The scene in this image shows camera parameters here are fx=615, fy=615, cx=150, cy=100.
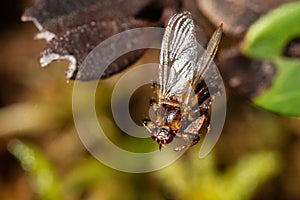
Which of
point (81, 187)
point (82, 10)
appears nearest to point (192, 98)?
point (82, 10)

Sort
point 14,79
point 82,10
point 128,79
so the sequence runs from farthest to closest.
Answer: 1. point 14,79
2. point 128,79
3. point 82,10

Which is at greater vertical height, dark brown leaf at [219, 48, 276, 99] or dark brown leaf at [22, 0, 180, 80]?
dark brown leaf at [22, 0, 180, 80]

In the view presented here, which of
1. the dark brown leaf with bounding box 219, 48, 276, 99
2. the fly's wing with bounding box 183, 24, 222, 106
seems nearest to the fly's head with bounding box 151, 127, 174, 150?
the fly's wing with bounding box 183, 24, 222, 106

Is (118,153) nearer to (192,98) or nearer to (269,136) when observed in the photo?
(269,136)

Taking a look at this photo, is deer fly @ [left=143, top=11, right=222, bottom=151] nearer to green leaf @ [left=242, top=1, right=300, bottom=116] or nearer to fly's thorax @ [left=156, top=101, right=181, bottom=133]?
fly's thorax @ [left=156, top=101, right=181, bottom=133]

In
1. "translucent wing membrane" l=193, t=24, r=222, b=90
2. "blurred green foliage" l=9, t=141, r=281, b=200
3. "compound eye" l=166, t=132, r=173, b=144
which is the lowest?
"compound eye" l=166, t=132, r=173, b=144

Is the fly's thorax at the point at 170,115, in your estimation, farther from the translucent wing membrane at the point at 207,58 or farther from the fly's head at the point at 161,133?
the translucent wing membrane at the point at 207,58

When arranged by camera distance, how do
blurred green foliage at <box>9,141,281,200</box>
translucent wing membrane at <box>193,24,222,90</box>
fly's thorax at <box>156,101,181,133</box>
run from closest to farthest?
translucent wing membrane at <box>193,24,222,90</box> → fly's thorax at <box>156,101,181,133</box> → blurred green foliage at <box>9,141,281,200</box>

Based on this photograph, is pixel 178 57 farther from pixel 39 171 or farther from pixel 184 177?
pixel 39 171
